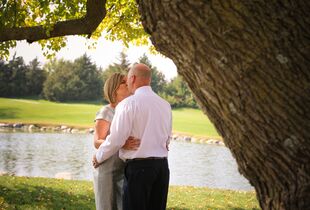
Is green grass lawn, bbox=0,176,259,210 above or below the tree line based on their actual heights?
below

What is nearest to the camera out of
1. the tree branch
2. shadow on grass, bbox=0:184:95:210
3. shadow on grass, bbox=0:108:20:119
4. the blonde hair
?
the blonde hair

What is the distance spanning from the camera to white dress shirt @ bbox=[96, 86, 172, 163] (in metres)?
3.84

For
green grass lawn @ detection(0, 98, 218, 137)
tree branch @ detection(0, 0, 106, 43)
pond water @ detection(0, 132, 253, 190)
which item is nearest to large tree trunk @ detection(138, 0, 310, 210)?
tree branch @ detection(0, 0, 106, 43)

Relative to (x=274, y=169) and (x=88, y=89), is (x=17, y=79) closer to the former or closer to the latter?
(x=88, y=89)

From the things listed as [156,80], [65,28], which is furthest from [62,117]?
[65,28]

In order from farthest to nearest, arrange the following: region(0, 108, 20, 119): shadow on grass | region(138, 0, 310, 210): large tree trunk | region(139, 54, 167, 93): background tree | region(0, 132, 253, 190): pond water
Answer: region(139, 54, 167, 93): background tree < region(0, 108, 20, 119): shadow on grass < region(0, 132, 253, 190): pond water < region(138, 0, 310, 210): large tree trunk

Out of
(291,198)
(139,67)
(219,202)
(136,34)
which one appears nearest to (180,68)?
(291,198)

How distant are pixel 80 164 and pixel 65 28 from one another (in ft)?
39.8

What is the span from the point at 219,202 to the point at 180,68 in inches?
343

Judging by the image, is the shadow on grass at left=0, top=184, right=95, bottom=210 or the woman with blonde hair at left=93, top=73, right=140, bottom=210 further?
the shadow on grass at left=0, top=184, right=95, bottom=210

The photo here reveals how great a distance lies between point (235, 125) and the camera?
2.14 m

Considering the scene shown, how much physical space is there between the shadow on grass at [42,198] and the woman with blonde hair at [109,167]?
431 centimetres

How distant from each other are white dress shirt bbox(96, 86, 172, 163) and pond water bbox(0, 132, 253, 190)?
12354 mm

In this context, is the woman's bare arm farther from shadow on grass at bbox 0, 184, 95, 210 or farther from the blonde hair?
shadow on grass at bbox 0, 184, 95, 210
